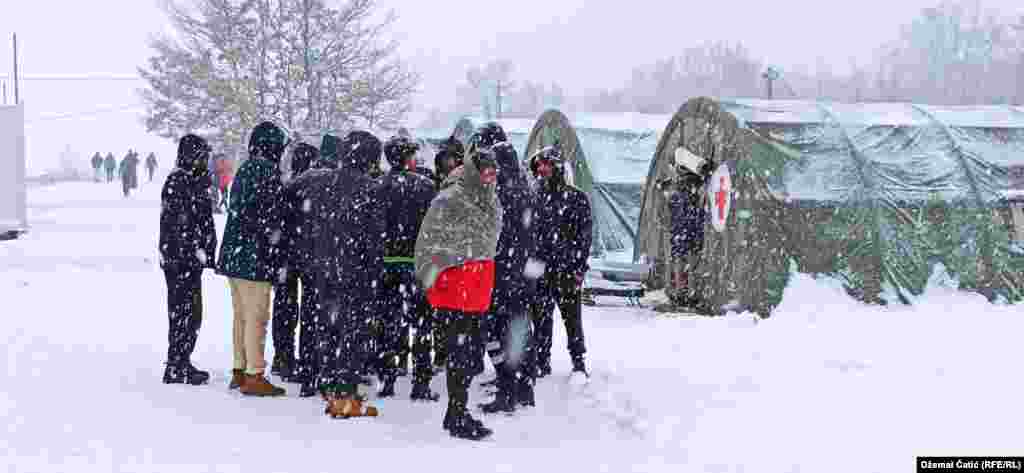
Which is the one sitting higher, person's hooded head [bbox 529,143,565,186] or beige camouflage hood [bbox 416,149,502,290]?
person's hooded head [bbox 529,143,565,186]

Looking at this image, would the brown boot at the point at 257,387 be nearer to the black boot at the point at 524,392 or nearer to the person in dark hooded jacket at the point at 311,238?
the person in dark hooded jacket at the point at 311,238

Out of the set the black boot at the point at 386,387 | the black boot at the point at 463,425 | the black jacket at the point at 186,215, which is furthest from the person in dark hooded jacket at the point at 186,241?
the black boot at the point at 463,425

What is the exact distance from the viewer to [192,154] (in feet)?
26.9

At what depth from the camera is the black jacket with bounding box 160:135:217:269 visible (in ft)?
27.0

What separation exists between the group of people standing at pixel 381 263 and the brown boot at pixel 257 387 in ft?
0.03

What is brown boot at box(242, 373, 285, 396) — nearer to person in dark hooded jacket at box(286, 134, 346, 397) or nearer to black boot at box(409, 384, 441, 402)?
person in dark hooded jacket at box(286, 134, 346, 397)

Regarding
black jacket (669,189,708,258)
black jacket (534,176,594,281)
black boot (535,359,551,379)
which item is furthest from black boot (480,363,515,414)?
black jacket (669,189,708,258)

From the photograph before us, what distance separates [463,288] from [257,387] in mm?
2149

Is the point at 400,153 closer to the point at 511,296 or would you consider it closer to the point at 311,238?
the point at 311,238

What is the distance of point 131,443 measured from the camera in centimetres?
664

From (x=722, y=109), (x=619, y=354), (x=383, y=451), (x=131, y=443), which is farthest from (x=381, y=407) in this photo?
(x=722, y=109)

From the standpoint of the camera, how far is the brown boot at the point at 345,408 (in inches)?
291

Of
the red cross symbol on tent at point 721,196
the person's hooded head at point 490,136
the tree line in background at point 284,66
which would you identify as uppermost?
the tree line in background at point 284,66

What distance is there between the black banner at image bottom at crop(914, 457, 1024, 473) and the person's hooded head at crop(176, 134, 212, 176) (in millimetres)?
5296
